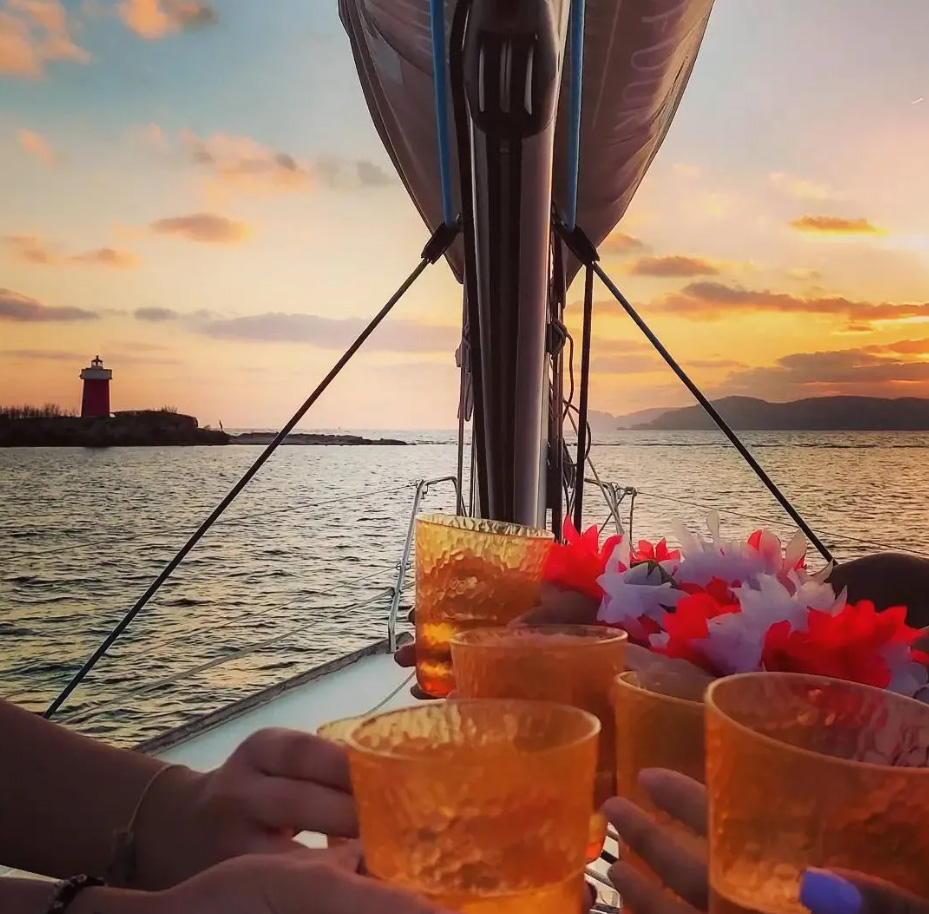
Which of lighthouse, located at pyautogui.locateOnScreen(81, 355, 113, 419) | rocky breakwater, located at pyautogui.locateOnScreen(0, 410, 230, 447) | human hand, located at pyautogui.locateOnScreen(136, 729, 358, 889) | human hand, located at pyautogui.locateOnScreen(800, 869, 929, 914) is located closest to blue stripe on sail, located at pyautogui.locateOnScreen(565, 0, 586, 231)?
human hand, located at pyautogui.locateOnScreen(136, 729, 358, 889)

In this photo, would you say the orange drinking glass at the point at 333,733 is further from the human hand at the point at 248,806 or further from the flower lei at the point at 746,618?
the flower lei at the point at 746,618

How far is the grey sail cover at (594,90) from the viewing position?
1.36 m

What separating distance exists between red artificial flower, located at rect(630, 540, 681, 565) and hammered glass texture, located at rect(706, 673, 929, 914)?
12.8 inches

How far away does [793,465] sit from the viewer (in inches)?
1320

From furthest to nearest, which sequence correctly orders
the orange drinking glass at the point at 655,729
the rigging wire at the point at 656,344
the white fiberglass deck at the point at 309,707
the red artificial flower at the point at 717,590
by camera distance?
1. the white fiberglass deck at the point at 309,707
2. the rigging wire at the point at 656,344
3. the red artificial flower at the point at 717,590
4. the orange drinking glass at the point at 655,729

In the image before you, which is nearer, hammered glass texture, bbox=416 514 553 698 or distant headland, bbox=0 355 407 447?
hammered glass texture, bbox=416 514 553 698

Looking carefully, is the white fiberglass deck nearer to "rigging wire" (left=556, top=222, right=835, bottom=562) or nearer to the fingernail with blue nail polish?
"rigging wire" (left=556, top=222, right=835, bottom=562)

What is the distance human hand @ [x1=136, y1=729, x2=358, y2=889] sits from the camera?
438 mm

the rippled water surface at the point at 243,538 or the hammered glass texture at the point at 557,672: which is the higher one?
the hammered glass texture at the point at 557,672

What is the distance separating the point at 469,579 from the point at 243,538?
21092mm

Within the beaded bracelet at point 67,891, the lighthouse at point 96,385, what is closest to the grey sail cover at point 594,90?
the beaded bracelet at point 67,891

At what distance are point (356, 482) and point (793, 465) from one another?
1680cm

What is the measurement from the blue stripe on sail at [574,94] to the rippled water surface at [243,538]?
579 millimetres

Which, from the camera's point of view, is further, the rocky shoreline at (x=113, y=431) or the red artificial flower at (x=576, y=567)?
the rocky shoreline at (x=113, y=431)
